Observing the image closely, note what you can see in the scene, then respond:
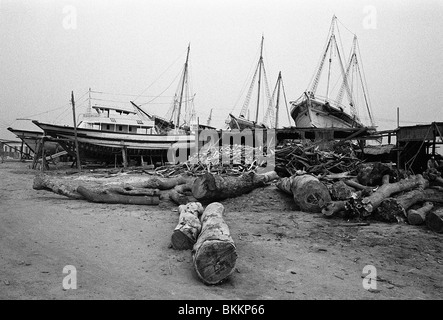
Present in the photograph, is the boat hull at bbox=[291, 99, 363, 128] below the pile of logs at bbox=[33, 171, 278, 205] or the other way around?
the other way around

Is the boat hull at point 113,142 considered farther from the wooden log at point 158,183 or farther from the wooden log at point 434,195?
the wooden log at point 434,195

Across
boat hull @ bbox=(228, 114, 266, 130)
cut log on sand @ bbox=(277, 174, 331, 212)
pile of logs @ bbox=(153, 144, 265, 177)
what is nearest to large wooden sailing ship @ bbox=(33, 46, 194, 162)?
boat hull @ bbox=(228, 114, 266, 130)

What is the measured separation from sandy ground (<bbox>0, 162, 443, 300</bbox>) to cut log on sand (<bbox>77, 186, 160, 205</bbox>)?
97 cm

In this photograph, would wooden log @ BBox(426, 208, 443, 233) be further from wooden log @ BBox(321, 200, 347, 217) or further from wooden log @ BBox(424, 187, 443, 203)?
wooden log @ BBox(424, 187, 443, 203)

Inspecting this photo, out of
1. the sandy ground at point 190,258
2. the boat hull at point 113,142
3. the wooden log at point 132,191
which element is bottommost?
the sandy ground at point 190,258

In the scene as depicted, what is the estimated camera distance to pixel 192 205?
746 centimetres

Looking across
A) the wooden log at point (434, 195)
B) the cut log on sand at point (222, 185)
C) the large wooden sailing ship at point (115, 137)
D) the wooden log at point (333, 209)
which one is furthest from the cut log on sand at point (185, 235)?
the large wooden sailing ship at point (115, 137)

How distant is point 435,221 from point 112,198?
8.67 m

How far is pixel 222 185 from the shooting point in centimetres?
950

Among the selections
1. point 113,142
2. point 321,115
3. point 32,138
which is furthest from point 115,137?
point 321,115

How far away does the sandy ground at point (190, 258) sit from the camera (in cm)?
375

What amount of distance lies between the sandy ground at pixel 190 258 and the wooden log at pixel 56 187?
129cm

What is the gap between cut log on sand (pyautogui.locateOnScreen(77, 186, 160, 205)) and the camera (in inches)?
355

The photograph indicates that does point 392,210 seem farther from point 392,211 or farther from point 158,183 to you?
point 158,183
